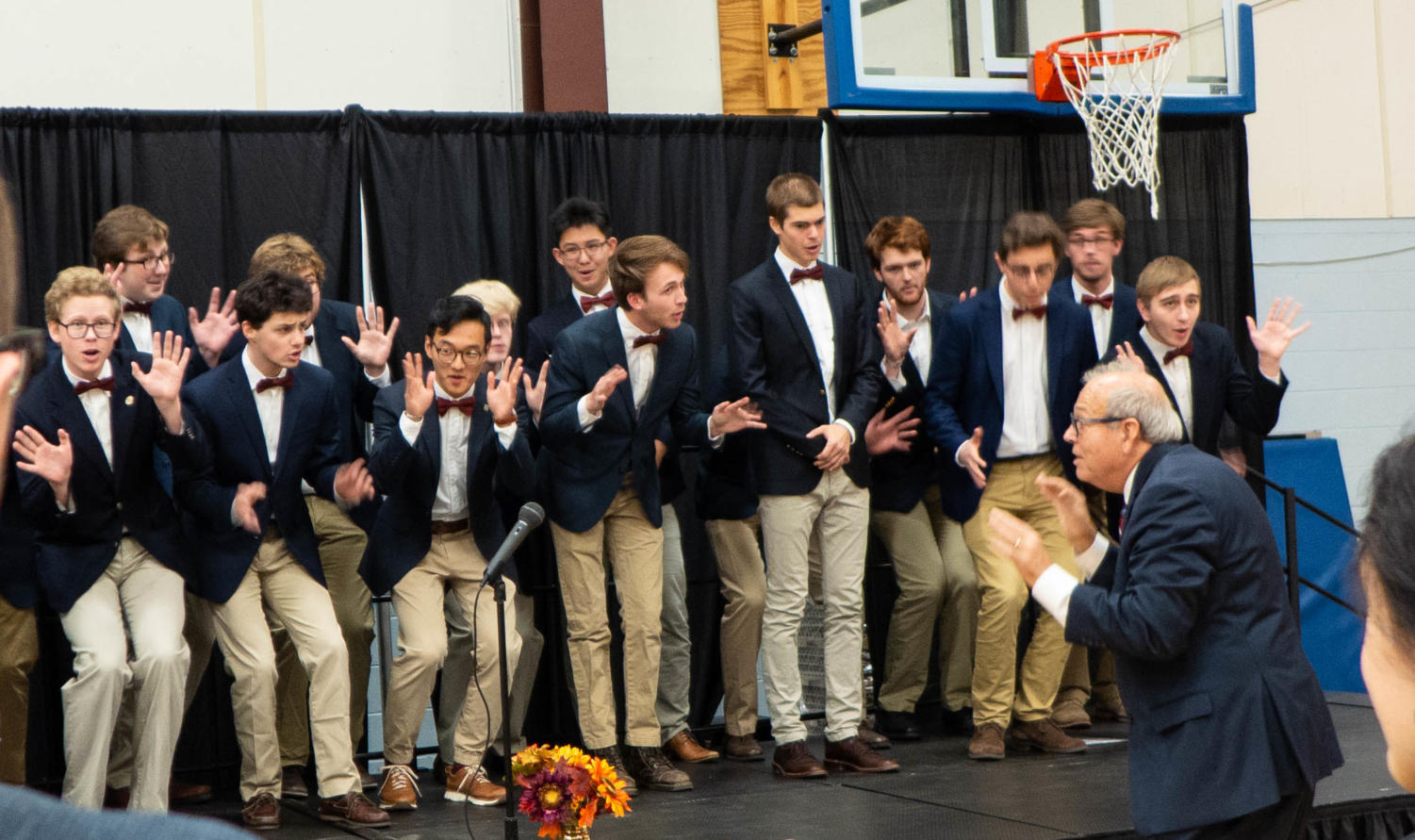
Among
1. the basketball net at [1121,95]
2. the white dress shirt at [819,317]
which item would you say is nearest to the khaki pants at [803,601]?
the white dress shirt at [819,317]

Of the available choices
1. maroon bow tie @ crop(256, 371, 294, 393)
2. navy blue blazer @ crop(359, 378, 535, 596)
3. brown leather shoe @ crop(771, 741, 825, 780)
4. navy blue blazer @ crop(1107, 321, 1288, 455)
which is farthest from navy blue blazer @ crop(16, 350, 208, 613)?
navy blue blazer @ crop(1107, 321, 1288, 455)

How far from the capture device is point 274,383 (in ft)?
15.6

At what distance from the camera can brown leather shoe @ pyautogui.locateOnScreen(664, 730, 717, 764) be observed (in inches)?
218

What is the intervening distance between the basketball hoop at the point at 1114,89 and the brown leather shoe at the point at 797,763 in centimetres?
273

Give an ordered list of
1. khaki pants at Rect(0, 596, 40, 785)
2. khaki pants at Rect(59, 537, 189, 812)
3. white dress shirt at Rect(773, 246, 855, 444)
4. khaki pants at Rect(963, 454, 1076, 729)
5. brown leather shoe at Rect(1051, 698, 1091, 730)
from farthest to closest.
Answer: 1. brown leather shoe at Rect(1051, 698, 1091, 730)
2. khaki pants at Rect(963, 454, 1076, 729)
3. white dress shirt at Rect(773, 246, 855, 444)
4. khaki pants at Rect(0, 596, 40, 785)
5. khaki pants at Rect(59, 537, 189, 812)

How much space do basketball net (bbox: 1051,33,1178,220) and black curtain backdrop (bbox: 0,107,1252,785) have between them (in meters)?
0.33

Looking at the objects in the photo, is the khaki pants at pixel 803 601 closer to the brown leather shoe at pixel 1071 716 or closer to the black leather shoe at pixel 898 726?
the black leather shoe at pixel 898 726

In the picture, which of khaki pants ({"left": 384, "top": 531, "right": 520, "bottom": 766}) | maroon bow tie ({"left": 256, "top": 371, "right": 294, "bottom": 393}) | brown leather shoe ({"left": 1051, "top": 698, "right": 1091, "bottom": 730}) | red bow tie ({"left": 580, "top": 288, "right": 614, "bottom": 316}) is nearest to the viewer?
maroon bow tie ({"left": 256, "top": 371, "right": 294, "bottom": 393})

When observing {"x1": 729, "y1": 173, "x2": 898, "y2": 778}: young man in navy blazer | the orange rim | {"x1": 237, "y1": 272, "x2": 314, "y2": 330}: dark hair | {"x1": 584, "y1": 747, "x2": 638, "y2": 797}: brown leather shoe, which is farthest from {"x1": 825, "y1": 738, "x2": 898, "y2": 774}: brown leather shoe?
the orange rim

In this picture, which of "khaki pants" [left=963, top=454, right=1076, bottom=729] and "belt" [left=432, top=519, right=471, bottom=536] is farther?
"khaki pants" [left=963, top=454, right=1076, bottom=729]

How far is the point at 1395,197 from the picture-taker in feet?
29.0

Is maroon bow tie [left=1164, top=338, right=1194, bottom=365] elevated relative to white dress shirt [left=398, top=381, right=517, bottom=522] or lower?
elevated

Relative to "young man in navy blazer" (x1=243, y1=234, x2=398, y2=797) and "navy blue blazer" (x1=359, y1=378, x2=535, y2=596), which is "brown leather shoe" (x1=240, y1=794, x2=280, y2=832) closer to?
"young man in navy blazer" (x1=243, y1=234, x2=398, y2=797)

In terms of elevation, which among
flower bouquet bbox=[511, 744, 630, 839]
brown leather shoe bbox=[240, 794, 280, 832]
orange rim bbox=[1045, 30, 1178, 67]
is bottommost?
brown leather shoe bbox=[240, 794, 280, 832]
